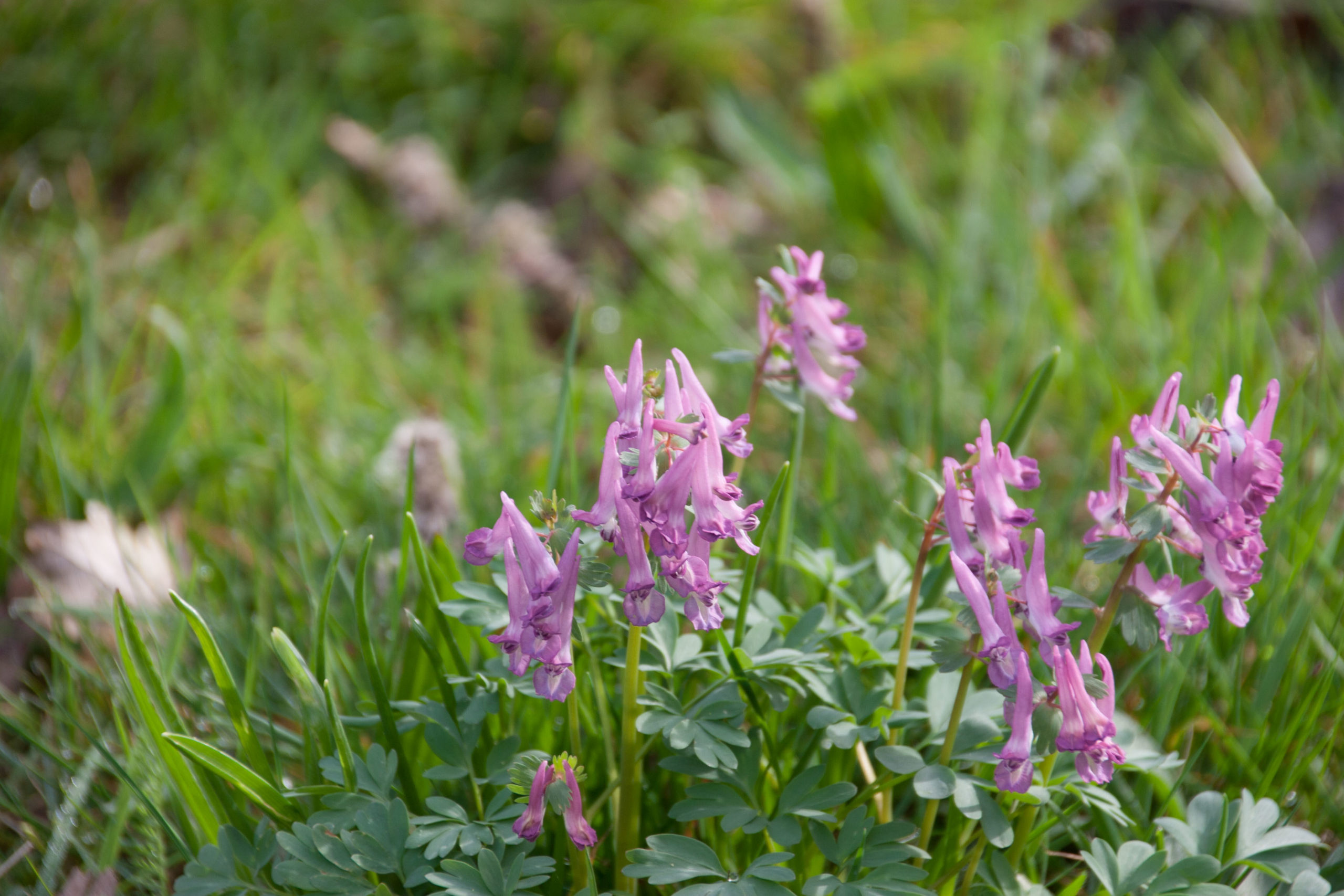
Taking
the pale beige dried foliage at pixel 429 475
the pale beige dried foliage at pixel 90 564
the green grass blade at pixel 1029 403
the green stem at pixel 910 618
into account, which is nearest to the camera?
the green stem at pixel 910 618

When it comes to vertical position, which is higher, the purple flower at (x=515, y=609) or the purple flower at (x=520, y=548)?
the purple flower at (x=520, y=548)

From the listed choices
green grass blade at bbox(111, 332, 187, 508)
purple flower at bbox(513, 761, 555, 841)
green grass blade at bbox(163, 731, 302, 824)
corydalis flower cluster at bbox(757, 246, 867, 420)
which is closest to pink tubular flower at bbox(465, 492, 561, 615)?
purple flower at bbox(513, 761, 555, 841)

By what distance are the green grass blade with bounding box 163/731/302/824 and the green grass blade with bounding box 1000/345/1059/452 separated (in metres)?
1.34

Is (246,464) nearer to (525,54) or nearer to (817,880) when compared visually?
(817,880)

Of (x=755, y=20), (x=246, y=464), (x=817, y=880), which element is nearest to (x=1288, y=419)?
(x=817, y=880)

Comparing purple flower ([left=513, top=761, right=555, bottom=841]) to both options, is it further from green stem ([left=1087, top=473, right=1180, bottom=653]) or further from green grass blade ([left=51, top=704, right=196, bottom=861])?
green stem ([left=1087, top=473, right=1180, bottom=653])

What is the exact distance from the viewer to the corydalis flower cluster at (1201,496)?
1254 millimetres

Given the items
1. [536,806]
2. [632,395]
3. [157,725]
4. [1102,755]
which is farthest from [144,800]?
[1102,755]

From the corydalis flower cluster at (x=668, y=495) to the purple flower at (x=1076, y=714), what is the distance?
0.42 meters

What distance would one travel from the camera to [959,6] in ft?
17.0

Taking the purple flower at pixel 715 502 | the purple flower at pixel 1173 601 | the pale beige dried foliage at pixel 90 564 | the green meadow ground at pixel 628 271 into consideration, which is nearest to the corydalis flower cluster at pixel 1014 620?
the purple flower at pixel 1173 601

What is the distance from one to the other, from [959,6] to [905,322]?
256 centimetres

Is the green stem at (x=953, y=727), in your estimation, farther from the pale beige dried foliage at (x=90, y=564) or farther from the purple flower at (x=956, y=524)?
the pale beige dried foliage at (x=90, y=564)

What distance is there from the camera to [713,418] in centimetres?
129
